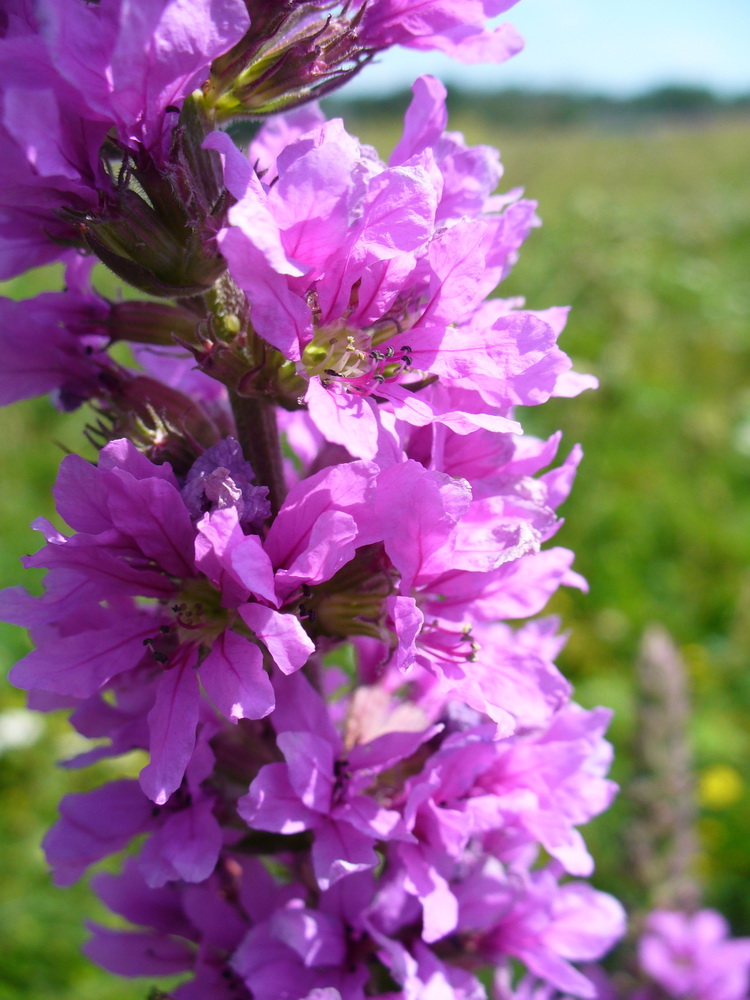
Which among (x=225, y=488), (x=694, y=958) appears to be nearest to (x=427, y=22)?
(x=225, y=488)

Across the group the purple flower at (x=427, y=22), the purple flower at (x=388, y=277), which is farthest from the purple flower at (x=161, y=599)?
the purple flower at (x=427, y=22)

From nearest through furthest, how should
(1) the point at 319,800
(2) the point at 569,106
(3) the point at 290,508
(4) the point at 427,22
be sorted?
(3) the point at 290,508 < (1) the point at 319,800 < (4) the point at 427,22 < (2) the point at 569,106

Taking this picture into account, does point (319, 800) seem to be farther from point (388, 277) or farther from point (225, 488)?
point (388, 277)

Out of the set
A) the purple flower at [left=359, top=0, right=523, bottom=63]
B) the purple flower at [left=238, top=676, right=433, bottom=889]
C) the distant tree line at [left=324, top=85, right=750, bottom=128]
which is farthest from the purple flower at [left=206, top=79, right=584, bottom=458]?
the distant tree line at [left=324, top=85, right=750, bottom=128]

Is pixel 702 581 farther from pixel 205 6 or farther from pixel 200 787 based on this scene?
pixel 205 6

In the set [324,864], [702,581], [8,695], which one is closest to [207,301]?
[324,864]

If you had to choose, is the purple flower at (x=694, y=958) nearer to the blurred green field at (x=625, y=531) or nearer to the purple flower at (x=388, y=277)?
the blurred green field at (x=625, y=531)
